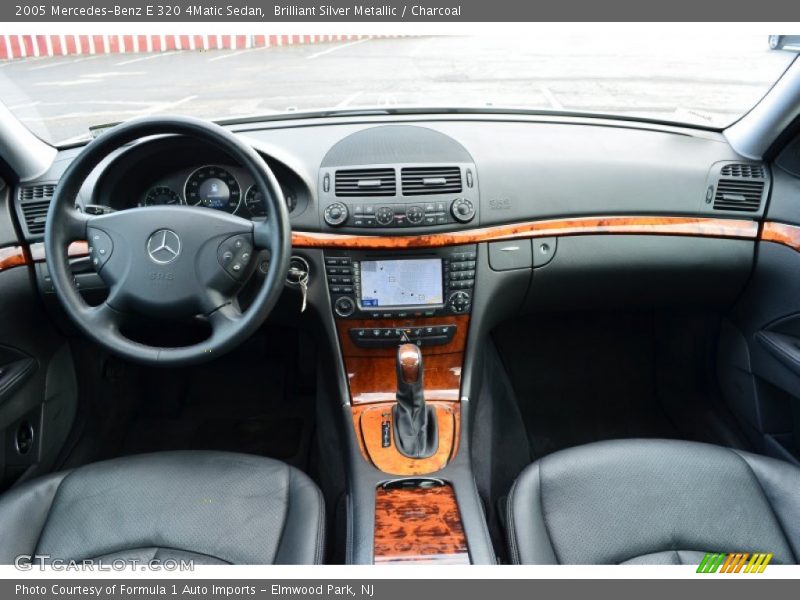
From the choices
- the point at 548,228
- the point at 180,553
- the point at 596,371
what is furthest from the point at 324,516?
the point at 596,371

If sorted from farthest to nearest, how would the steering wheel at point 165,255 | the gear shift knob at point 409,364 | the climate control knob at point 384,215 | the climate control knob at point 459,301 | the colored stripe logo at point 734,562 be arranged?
the climate control knob at point 459,301, the climate control knob at point 384,215, the gear shift knob at point 409,364, the steering wheel at point 165,255, the colored stripe logo at point 734,562

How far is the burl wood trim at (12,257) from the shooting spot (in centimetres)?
207

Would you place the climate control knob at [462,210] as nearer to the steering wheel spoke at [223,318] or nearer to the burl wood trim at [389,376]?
the burl wood trim at [389,376]

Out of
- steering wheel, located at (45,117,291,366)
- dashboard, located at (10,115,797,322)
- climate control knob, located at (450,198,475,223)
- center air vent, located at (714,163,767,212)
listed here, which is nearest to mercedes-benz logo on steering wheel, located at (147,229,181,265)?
steering wheel, located at (45,117,291,366)

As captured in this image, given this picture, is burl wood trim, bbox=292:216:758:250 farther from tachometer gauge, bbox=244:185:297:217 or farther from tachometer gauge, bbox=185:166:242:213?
tachometer gauge, bbox=185:166:242:213

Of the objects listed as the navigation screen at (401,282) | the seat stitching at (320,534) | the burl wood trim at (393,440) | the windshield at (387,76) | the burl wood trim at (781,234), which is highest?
the windshield at (387,76)

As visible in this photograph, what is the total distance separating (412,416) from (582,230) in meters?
0.86

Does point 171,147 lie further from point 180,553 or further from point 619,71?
point 619,71

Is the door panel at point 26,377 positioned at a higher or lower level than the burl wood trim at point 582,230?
lower

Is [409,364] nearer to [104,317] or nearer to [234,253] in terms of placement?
[234,253]

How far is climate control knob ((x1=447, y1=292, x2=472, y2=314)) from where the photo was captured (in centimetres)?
216

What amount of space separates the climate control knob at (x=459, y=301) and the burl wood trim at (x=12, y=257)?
53.8 inches

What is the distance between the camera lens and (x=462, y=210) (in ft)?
6.88

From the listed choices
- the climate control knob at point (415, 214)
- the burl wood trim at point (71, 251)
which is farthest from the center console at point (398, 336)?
the burl wood trim at point (71, 251)
